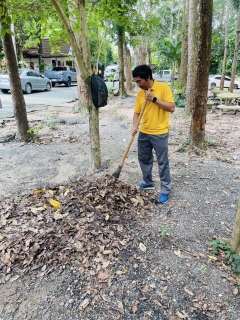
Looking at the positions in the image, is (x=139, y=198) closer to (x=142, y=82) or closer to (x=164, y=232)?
(x=164, y=232)

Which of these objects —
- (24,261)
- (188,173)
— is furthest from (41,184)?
(188,173)

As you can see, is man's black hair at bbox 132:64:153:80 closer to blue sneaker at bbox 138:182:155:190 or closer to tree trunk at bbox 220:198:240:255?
blue sneaker at bbox 138:182:155:190

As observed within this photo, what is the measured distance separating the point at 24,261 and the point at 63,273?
0.43 metres

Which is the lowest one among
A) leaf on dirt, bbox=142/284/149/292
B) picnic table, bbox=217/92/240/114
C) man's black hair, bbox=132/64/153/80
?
leaf on dirt, bbox=142/284/149/292

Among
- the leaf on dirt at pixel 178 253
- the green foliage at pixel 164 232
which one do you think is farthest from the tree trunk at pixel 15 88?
the leaf on dirt at pixel 178 253

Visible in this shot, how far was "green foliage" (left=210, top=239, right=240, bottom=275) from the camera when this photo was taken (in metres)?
2.43

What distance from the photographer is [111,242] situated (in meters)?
2.72

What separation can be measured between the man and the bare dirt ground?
0.43 metres

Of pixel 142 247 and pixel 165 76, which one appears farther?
pixel 165 76

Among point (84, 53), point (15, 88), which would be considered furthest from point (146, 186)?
point (15, 88)

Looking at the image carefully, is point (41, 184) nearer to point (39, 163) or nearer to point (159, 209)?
point (39, 163)

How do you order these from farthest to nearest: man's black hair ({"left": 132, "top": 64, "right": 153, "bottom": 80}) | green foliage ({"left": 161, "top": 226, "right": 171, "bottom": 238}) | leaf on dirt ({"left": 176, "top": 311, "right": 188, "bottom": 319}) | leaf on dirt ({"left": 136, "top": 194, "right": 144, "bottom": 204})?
leaf on dirt ({"left": 136, "top": 194, "right": 144, "bottom": 204}), man's black hair ({"left": 132, "top": 64, "right": 153, "bottom": 80}), green foliage ({"left": 161, "top": 226, "right": 171, "bottom": 238}), leaf on dirt ({"left": 176, "top": 311, "right": 188, "bottom": 319})

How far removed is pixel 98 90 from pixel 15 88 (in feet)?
9.69

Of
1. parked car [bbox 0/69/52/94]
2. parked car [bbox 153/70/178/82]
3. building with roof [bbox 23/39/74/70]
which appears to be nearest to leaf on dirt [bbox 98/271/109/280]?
parked car [bbox 0/69/52/94]
